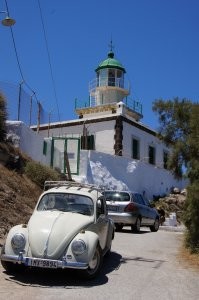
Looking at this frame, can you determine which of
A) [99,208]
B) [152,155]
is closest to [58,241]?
[99,208]

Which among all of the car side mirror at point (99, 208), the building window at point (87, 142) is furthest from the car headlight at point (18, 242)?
the building window at point (87, 142)

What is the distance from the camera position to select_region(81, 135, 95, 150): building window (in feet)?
123

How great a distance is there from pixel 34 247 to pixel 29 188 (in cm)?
1352

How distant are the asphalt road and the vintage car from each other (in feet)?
1.05

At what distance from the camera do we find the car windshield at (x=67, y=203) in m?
10.5

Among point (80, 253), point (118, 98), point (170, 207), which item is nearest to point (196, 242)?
point (80, 253)

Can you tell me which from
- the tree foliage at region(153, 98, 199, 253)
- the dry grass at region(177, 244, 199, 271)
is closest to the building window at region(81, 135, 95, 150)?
the tree foliage at region(153, 98, 199, 253)

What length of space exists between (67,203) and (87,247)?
1.78 metres

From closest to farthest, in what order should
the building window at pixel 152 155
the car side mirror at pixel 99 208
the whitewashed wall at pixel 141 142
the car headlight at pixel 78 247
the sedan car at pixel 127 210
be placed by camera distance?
the car headlight at pixel 78 247
the car side mirror at pixel 99 208
the sedan car at pixel 127 210
the whitewashed wall at pixel 141 142
the building window at pixel 152 155

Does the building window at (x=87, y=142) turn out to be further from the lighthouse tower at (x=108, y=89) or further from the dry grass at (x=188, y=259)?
the dry grass at (x=188, y=259)

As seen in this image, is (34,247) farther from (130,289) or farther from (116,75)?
(116,75)

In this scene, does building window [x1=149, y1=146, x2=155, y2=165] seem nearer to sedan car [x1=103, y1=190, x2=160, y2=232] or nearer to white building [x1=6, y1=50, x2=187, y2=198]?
white building [x1=6, y1=50, x2=187, y2=198]

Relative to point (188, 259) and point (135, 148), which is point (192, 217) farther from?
point (135, 148)

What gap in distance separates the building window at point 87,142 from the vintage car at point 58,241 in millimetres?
26790
